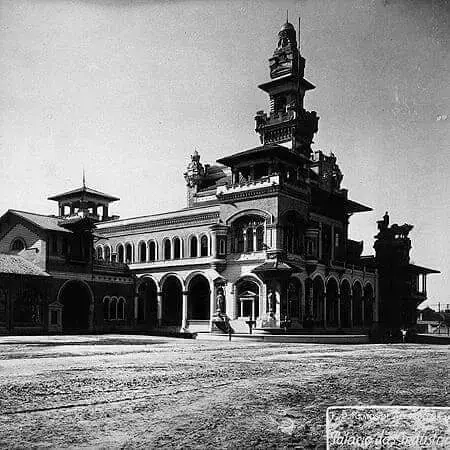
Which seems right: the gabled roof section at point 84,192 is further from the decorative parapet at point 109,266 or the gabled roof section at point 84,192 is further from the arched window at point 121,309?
the arched window at point 121,309

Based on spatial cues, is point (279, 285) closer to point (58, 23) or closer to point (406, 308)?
point (406, 308)

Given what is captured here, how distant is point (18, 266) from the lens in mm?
39094

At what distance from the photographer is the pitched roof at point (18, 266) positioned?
125 feet

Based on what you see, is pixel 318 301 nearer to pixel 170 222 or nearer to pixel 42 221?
pixel 170 222

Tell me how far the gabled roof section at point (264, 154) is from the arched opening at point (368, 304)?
14.4 m

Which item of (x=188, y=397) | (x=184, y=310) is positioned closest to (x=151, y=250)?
(x=184, y=310)

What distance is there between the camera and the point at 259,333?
36656mm

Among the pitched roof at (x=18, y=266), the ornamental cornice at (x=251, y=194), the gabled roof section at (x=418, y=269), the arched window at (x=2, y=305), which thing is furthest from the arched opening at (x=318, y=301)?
the arched window at (x=2, y=305)

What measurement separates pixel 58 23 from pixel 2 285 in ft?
92.0

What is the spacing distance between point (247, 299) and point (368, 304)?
1511 cm

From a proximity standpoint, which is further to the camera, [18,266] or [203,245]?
[203,245]

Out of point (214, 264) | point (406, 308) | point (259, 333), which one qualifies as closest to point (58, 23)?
point (259, 333)

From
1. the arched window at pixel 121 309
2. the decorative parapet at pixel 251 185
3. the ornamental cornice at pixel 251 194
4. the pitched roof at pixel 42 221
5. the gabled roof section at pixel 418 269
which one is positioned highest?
the decorative parapet at pixel 251 185

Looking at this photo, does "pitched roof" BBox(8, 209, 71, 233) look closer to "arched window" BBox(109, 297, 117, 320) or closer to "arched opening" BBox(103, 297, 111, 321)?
"arched opening" BBox(103, 297, 111, 321)
